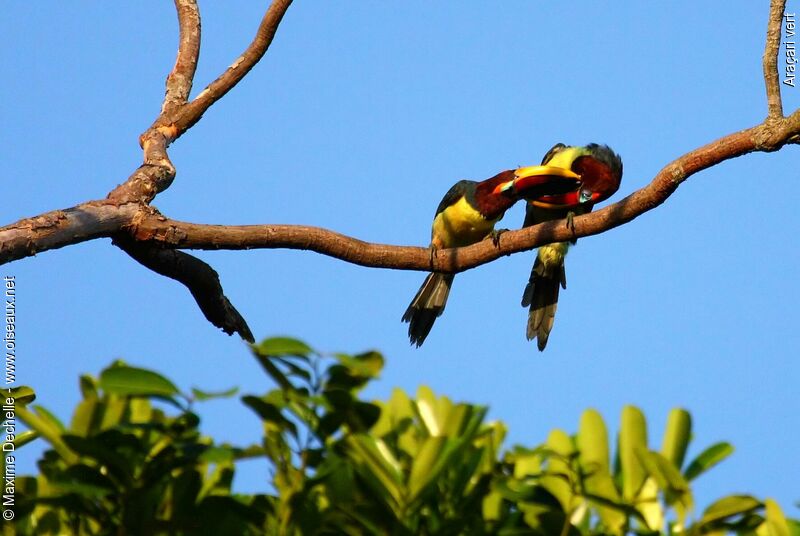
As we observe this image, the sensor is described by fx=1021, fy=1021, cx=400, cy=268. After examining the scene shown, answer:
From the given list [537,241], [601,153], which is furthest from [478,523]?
[601,153]

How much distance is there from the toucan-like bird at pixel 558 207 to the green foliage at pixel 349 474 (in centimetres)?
506

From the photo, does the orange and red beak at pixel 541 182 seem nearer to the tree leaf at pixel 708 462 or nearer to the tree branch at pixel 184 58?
the tree branch at pixel 184 58

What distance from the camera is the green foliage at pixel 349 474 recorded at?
73.2 inches

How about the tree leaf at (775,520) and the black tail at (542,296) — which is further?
the black tail at (542,296)

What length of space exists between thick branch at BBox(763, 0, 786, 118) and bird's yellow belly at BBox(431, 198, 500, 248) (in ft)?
10.5

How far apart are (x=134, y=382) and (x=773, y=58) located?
3116 mm

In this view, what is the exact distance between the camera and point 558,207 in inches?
281

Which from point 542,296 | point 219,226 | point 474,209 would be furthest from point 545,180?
point 219,226

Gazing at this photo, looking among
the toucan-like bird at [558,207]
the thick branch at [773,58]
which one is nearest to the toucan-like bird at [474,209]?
the toucan-like bird at [558,207]

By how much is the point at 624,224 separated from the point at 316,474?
3016mm

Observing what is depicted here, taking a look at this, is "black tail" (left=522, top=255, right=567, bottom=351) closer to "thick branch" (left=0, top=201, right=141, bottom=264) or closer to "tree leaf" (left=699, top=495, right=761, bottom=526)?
"thick branch" (left=0, top=201, right=141, bottom=264)

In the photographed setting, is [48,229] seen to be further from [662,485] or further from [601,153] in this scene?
[601,153]

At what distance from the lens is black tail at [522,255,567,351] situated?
7535 mm

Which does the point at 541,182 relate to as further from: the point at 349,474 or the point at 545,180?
the point at 349,474
